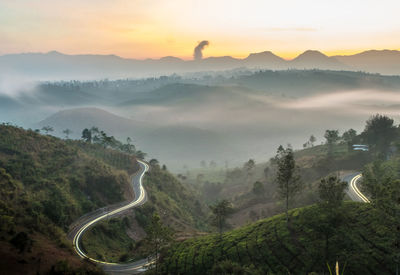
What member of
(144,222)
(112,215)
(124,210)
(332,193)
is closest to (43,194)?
(112,215)

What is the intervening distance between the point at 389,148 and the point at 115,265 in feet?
384

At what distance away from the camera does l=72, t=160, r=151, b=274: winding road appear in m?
56.5

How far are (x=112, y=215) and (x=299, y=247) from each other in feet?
196

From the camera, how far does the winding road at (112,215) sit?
56469 millimetres

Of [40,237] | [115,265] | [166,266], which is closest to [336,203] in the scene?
[166,266]

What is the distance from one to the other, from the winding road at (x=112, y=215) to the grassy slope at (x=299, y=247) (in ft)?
29.6

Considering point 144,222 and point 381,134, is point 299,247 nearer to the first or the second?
point 144,222

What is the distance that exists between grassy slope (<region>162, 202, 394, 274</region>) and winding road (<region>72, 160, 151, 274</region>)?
9.02m

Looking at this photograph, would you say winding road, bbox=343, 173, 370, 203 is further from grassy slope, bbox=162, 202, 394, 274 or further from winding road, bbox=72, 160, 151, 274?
winding road, bbox=72, 160, 151, 274

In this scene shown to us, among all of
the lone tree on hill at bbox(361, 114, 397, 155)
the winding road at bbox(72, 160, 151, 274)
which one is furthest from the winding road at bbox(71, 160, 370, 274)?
the lone tree on hill at bbox(361, 114, 397, 155)

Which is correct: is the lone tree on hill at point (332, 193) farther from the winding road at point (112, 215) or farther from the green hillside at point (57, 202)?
the green hillside at point (57, 202)

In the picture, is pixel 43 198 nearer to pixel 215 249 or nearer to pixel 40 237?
pixel 40 237

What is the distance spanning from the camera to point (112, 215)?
84.7 m

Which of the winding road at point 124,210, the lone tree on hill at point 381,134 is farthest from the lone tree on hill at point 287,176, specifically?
the lone tree on hill at point 381,134
